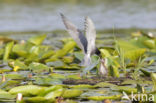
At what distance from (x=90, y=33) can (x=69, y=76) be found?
38cm

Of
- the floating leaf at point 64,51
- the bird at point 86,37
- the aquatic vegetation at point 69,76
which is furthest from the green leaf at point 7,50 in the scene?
the bird at point 86,37

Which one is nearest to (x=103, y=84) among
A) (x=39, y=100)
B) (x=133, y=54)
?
(x=39, y=100)

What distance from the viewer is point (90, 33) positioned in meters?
2.76

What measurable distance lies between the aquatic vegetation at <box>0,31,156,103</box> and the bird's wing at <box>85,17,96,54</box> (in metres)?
0.13

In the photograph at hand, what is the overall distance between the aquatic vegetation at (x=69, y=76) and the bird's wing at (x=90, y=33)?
13cm

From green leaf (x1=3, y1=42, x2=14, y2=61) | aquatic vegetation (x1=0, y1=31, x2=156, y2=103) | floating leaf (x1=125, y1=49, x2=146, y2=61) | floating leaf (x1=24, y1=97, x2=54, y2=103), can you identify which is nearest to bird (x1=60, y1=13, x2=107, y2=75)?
aquatic vegetation (x1=0, y1=31, x2=156, y2=103)

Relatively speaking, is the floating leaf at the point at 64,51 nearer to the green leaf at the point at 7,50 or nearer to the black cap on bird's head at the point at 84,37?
the green leaf at the point at 7,50

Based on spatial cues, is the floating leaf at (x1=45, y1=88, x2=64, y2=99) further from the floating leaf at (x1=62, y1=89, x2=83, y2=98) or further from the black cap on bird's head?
the black cap on bird's head

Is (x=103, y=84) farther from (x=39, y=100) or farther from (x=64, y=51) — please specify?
(x=64, y=51)

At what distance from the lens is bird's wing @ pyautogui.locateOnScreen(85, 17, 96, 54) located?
2.71 m

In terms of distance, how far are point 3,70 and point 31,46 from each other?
79 centimetres

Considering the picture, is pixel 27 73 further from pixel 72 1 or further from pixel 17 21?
pixel 72 1

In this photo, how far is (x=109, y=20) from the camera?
9.04m

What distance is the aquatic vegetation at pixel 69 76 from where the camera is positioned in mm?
2115
